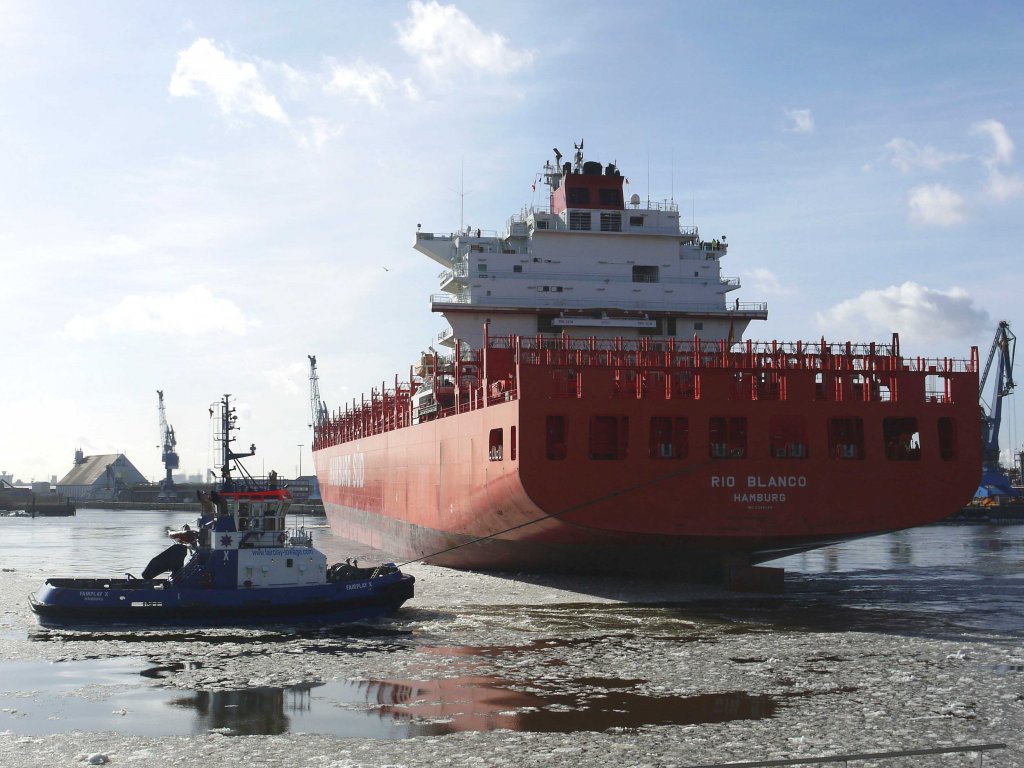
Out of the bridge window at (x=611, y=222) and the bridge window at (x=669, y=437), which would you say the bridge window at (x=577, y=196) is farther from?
the bridge window at (x=669, y=437)

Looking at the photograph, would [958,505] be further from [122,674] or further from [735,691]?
[122,674]

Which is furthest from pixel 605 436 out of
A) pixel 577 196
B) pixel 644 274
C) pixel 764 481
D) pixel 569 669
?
pixel 577 196

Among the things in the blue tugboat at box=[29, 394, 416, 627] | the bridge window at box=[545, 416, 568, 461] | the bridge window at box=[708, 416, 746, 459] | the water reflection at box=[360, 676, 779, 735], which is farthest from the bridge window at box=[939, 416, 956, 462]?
the blue tugboat at box=[29, 394, 416, 627]

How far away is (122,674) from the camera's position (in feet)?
44.4

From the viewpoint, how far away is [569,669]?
13344 mm

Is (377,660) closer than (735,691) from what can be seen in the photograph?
No

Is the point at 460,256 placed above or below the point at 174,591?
above

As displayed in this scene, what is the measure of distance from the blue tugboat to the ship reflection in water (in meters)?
5.21

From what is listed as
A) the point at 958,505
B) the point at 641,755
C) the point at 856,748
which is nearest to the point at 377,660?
the point at 641,755

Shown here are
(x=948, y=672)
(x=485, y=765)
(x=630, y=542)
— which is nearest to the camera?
(x=485, y=765)

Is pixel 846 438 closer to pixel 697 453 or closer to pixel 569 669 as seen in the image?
pixel 697 453

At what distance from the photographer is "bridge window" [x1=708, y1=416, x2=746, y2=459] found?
18875mm

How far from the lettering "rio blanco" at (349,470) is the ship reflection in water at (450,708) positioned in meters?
24.8

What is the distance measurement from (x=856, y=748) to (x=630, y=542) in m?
9.30
